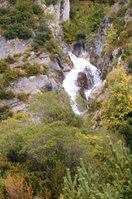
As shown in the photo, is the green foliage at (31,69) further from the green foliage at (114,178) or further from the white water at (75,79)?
the green foliage at (114,178)

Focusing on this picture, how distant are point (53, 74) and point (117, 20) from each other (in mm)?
15734

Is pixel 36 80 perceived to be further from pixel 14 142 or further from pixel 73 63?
pixel 14 142

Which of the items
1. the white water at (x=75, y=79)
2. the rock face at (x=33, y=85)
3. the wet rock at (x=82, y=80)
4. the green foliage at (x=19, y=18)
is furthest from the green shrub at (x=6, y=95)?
the green foliage at (x=19, y=18)

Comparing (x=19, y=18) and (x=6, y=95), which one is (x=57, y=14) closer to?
(x=19, y=18)

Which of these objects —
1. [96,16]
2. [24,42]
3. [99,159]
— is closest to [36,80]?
[24,42]

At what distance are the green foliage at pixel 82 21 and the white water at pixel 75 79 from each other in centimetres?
545

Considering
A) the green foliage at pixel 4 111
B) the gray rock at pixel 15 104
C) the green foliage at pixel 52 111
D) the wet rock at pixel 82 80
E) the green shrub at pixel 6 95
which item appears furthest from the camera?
the wet rock at pixel 82 80

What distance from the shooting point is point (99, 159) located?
23531mm

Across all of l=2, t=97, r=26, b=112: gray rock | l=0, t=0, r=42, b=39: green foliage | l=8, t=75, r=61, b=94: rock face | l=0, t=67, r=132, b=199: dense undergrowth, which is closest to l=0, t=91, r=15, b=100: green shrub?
l=2, t=97, r=26, b=112: gray rock

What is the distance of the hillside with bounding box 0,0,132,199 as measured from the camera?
15519mm

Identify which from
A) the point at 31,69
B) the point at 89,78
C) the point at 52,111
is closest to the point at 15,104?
the point at 31,69

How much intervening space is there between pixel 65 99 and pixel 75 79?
19759 millimetres

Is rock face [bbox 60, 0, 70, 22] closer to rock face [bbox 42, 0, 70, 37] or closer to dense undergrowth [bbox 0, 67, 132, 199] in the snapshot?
rock face [bbox 42, 0, 70, 37]

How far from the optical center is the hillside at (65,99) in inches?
611
